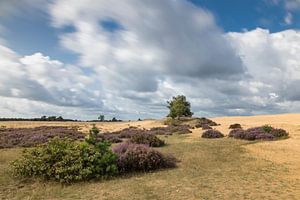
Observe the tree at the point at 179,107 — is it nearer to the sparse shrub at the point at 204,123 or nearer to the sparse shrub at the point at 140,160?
the sparse shrub at the point at 204,123

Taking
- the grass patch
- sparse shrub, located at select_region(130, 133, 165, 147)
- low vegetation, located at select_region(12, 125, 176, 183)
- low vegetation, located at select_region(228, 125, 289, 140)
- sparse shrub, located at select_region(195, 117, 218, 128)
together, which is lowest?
the grass patch

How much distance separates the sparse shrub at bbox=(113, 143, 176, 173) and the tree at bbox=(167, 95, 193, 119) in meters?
50.1

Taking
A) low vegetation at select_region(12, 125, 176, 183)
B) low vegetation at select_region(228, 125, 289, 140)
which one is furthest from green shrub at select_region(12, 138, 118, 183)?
low vegetation at select_region(228, 125, 289, 140)

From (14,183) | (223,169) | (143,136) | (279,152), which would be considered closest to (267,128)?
(279,152)

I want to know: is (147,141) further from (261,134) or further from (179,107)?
(179,107)

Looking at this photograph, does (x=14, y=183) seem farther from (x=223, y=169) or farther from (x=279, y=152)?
(x=279, y=152)

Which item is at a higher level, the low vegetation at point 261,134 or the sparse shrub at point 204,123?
the sparse shrub at point 204,123

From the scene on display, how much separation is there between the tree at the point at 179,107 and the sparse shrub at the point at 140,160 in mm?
50083

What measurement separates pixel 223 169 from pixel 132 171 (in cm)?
375

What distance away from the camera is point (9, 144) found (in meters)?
25.0

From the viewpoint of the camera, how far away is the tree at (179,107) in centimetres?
6531

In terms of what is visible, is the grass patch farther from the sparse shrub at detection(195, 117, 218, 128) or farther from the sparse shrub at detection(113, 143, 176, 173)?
the sparse shrub at detection(195, 117, 218, 128)

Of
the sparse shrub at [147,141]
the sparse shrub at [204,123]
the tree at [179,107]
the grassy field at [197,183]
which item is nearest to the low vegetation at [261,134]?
the sparse shrub at [147,141]

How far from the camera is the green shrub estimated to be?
514 inches
